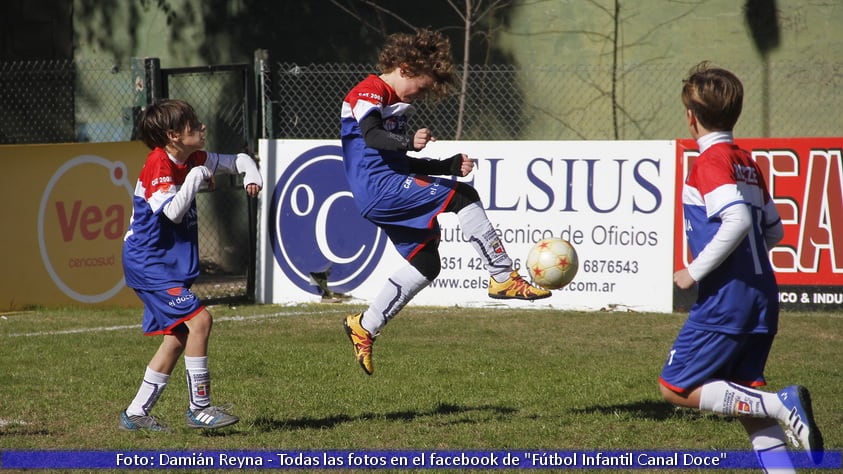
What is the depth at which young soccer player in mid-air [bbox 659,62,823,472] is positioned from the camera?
4410mm

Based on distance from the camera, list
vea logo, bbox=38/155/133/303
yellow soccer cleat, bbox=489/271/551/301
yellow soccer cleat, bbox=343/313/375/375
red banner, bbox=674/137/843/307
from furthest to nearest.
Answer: vea logo, bbox=38/155/133/303 → red banner, bbox=674/137/843/307 → yellow soccer cleat, bbox=343/313/375/375 → yellow soccer cleat, bbox=489/271/551/301

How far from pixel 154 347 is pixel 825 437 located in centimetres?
544

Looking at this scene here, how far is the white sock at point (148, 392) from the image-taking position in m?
5.92

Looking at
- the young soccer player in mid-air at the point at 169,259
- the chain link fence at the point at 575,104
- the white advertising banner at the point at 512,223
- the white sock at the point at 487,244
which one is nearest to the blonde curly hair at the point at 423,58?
the white sock at the point at 487,244

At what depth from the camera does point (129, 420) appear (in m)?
5.96

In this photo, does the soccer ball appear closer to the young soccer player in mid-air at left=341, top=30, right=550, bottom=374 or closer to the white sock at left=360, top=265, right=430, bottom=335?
the young soccer player in mid-air at left=341, top=30, right=550, bottom=374

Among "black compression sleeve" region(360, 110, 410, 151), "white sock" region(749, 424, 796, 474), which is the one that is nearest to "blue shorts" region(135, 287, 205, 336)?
"black compression sleeve" region(360, 110, 410, 151)

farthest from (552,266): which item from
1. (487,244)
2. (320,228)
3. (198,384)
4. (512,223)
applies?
(320,228)

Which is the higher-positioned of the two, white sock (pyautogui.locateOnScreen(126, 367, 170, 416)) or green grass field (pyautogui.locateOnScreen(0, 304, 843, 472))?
white sock (pyautogui.locateOnScreen(126, 367, 170, 416))

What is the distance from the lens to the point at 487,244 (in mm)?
6090

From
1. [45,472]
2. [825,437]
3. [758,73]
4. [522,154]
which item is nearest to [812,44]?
[758,73]

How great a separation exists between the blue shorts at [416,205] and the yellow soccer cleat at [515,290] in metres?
0.48

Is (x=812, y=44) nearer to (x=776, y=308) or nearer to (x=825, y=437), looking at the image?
(x=825, y=437)

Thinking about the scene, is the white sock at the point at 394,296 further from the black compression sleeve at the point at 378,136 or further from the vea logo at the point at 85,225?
the vea logo at the point at 85,225
